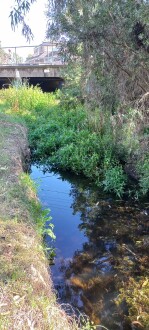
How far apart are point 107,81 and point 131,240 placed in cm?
307

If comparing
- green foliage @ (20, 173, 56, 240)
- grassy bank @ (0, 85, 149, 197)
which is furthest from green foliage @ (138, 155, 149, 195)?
green foliage @ (20, 173, 56, 240)

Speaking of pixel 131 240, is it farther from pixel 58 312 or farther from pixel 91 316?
pixel 58 312

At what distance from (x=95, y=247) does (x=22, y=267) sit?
7.36 feet

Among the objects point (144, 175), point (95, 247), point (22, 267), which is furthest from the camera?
point (144, 175)

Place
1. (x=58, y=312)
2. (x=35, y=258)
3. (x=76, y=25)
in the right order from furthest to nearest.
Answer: (x=76, y=25), (x=35, y=258), (x=58, y=312)

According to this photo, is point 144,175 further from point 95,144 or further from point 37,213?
point 37,213

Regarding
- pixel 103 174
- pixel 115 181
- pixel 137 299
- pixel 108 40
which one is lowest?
pixel 137 299

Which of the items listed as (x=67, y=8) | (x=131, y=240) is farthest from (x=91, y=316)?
(x=67, y=8)

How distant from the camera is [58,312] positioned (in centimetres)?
266

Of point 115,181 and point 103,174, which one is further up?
point 103,174

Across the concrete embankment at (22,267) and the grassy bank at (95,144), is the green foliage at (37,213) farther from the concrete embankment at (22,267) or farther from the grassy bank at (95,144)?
the grassy bank at (95,144)

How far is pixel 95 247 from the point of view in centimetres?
521

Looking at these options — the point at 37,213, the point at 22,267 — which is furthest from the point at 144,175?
the point at 22,267

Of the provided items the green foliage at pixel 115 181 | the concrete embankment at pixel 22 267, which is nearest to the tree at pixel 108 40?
the green foliage at pixel 115 181
